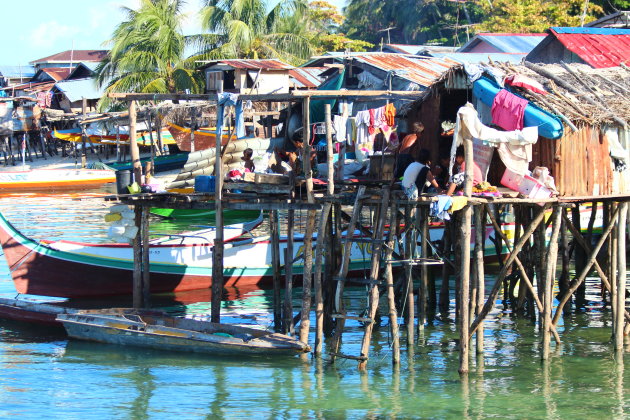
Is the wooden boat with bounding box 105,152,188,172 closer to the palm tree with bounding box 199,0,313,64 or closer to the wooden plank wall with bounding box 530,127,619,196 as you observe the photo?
the palm tree with bounding box 199,0,313,64

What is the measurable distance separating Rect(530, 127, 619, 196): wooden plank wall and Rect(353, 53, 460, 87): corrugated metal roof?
10711 millimetres

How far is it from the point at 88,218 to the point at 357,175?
17296mm

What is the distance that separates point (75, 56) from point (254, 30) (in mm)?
24248

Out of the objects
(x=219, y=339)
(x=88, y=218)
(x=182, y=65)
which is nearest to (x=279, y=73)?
(x=182, y=65)

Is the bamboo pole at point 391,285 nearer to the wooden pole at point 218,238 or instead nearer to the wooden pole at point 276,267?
the wooden pole at point 276,267

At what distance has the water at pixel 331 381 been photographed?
10914 millimetres

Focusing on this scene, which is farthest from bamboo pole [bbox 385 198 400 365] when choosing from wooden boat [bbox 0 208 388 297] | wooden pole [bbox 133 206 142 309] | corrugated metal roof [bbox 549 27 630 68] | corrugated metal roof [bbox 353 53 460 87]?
corrugated metal roof [bbox 549 27 630 68]

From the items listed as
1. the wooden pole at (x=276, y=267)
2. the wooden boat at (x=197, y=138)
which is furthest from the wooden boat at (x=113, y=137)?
the wooden pole at (x=276, y=267)

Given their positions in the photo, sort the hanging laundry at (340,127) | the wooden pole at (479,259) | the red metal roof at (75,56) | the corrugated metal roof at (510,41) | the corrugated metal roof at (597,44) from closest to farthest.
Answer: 1. the wooden pole at (479,259)
2. the hanging laundry at (340,127)
3. the corrugated metal roof at (597,44)
4. the corrugated metal roof at (510,41)
5. the red metal roof at (75,56)

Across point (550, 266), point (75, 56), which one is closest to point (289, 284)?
point (550, 266)

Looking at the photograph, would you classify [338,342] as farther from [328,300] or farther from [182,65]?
[182,65]

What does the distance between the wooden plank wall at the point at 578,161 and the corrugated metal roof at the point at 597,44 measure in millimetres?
9881

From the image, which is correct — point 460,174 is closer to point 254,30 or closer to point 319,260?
point 319,260

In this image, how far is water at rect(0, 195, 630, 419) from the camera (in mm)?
10914
